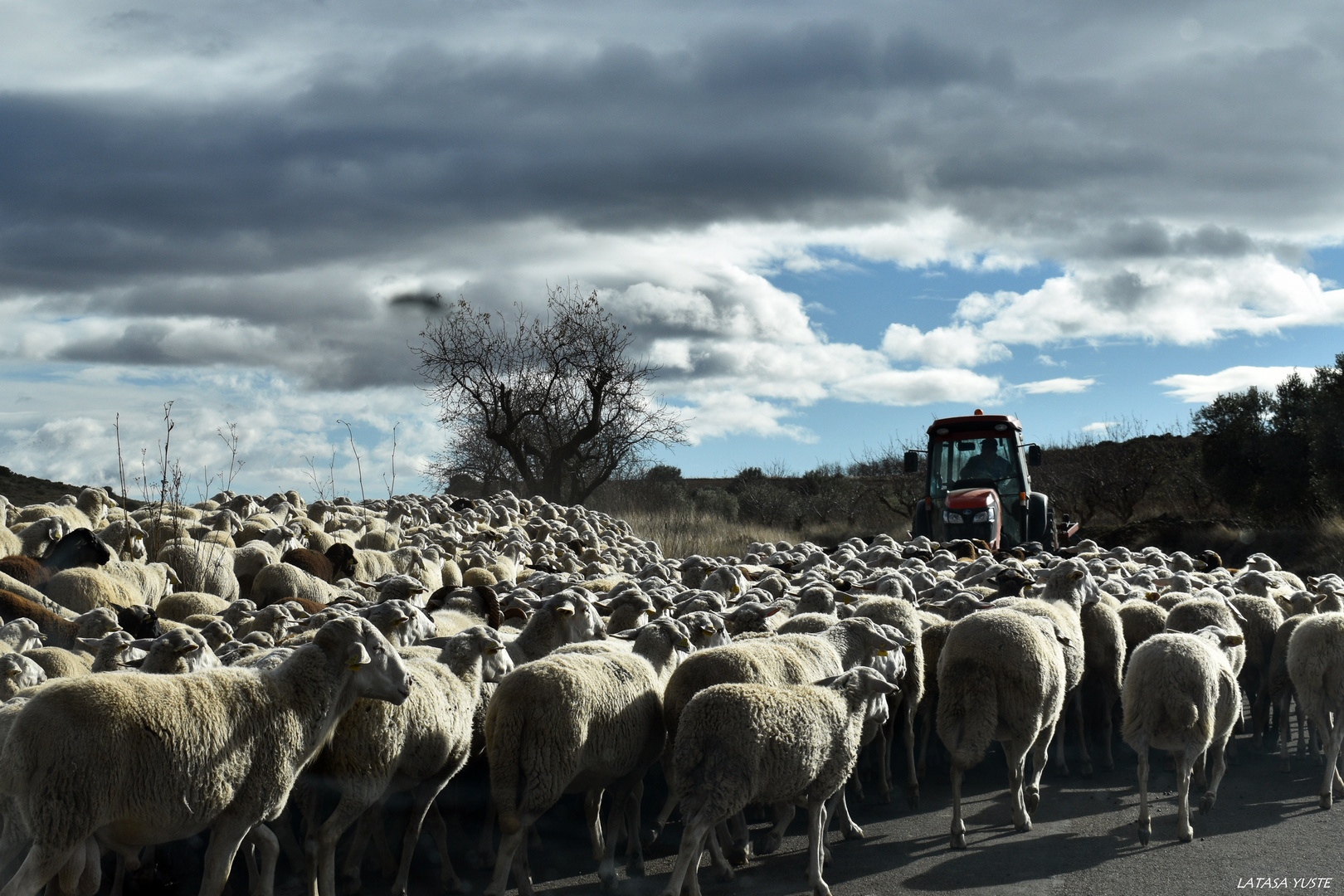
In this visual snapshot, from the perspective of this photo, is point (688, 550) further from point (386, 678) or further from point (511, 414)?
point (386, 678)

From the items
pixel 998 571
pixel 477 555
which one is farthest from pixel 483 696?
pixel 477 555

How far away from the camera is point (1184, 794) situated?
6.71 m

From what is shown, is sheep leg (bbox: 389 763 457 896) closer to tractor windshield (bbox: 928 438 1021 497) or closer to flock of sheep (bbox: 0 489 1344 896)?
flock of sheep (bbox: 0 489 1344 896)

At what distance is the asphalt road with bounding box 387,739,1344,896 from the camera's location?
5965mm

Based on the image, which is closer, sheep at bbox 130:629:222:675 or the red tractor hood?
sheep at bbox 130:629:222:675

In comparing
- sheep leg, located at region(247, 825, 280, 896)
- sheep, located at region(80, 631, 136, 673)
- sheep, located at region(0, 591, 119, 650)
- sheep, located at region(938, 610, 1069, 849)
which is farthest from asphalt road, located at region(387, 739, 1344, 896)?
sheep, located at region(0, 591, 119, 650)

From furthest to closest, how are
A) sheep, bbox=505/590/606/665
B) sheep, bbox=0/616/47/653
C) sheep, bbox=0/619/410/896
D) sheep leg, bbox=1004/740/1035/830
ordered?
1. sheep, bbox=0/616/47/653
2. sheep, bbox=505/590/606/665
3. sheep leg, bbox=1004/740/1035/830
4. sheep, bbox=0/619/410/896

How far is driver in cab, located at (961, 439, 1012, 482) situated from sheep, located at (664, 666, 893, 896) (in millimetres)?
14787

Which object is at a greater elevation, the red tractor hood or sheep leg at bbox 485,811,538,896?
the red tractor hood

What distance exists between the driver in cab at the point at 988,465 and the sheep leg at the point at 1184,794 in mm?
13258

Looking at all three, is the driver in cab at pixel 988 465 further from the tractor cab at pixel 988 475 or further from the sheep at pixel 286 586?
the sheep at pixel 286 586

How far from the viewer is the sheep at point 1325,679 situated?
754 centimetres

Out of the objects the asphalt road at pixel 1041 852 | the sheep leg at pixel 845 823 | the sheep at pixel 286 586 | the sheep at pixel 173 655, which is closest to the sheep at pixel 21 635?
the sheep at pixel 173 655

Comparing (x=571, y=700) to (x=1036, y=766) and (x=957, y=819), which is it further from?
(x=1036, y=766)
